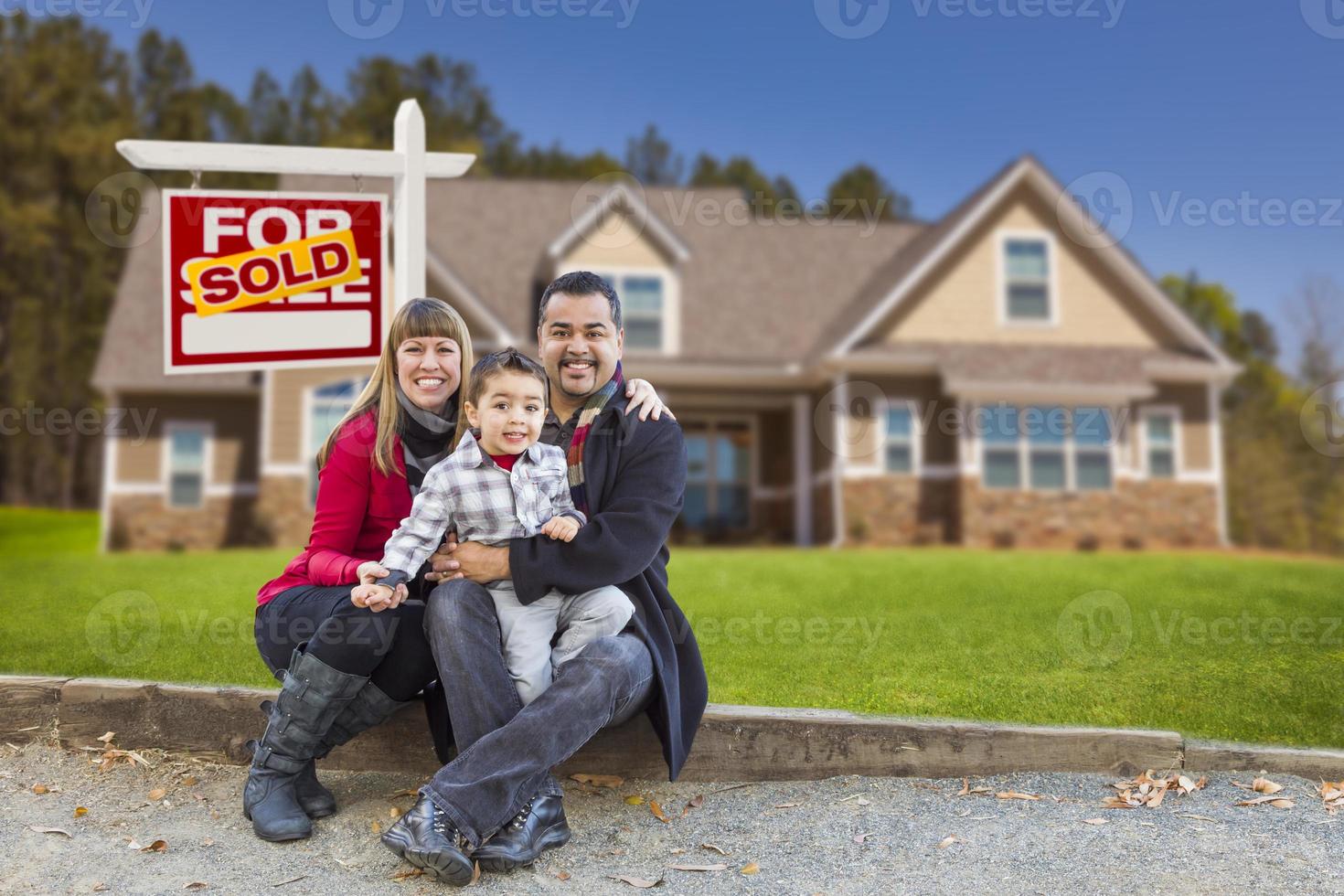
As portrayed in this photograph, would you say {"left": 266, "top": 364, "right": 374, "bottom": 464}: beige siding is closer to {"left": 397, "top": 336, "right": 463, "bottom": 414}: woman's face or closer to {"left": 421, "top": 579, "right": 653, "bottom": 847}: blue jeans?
{"left": 397, "top": 336, "right": 463, "bottom": 414}: woman's face

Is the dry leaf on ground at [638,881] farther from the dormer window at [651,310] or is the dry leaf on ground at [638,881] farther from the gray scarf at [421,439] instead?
the dormer window at [651,310]

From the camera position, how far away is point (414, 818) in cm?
277

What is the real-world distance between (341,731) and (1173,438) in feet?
50.9

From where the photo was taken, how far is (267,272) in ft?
15.3

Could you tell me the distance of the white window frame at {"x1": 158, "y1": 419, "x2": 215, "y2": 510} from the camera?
1584 centimetres

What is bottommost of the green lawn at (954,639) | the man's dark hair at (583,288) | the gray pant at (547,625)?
the green lawn at (954,639)

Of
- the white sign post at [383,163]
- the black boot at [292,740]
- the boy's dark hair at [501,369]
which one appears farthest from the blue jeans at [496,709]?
the white sign post at [383,163]

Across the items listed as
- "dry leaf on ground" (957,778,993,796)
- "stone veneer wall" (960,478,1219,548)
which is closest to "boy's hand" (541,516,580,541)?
"dry leaf on ground" (957,778,993,796)

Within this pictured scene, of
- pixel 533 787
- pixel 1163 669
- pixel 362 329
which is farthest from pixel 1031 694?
pixel 362 329

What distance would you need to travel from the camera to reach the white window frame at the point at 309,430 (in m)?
14.8

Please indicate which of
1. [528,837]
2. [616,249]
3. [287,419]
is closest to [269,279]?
[528,837]

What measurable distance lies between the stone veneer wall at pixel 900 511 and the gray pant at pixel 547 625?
12129mm

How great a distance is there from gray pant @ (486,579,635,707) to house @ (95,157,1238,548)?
11460 millimetres

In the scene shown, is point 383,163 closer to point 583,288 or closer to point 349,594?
point 583,288
